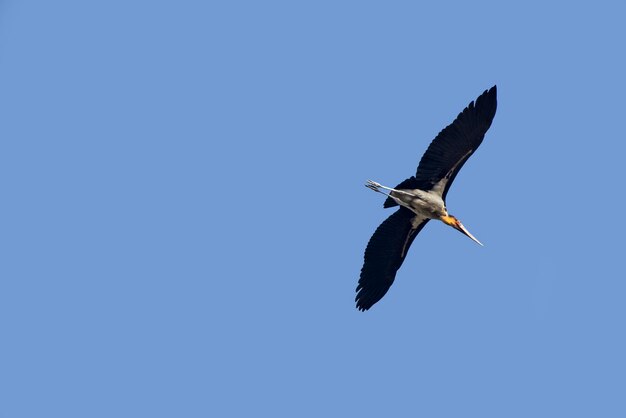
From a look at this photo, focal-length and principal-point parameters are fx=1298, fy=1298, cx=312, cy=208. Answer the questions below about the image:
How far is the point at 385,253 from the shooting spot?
107 feet

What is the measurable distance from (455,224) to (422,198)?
1527mm

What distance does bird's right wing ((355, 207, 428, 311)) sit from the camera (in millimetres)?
32500

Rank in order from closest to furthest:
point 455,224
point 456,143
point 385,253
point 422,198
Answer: point 456,143, point 422,198, point 455,224, point 385,253

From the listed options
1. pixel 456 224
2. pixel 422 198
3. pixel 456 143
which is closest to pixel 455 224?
pixel 456 224

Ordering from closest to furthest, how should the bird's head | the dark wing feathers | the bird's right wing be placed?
the dark wing feathers → the bird's head → the bird's right wing

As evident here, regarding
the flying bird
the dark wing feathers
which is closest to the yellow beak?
the flying bird

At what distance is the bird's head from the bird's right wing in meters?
0.60

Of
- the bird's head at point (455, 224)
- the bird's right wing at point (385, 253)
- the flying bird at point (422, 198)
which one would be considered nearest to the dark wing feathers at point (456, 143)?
the flying bird at point (422, 198)

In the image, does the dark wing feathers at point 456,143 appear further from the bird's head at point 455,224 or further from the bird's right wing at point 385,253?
the bird's right wing at point 385,253

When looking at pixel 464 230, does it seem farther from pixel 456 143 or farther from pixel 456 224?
pixel 456 143

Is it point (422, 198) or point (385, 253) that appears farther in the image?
point (385, 253)

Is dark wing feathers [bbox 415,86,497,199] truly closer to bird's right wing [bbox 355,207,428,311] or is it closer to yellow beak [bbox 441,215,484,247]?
yellow beak [bbox 441,215,484,247]

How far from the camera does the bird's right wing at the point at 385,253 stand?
3250 centimetres

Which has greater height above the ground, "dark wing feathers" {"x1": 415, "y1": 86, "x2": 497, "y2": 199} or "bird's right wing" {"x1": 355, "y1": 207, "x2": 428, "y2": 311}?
"dark wing feathers" {"x1": 415, "y1": 86, "x2": 497, "y2": 199}
